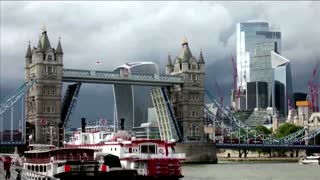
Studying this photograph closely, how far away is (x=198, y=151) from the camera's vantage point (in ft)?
412

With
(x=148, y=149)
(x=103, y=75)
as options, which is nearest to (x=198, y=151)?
(x=103, y=75)

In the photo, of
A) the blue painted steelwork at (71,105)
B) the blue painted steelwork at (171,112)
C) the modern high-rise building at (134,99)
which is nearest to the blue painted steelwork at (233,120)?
the blue painted steelwork at (171,112)

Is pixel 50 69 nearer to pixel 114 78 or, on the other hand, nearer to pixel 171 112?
pixel 114 78

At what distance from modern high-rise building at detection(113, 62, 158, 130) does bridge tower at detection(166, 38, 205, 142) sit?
3165 centimetres

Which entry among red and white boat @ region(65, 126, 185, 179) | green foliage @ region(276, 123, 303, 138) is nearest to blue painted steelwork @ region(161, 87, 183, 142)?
green foliage @ region(276, 123, 303, 138)

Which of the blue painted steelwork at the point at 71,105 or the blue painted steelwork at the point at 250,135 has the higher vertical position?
the blue painted steelwork at the point at 71,105

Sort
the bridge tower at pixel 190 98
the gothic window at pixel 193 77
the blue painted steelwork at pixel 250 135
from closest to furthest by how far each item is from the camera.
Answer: the bridge tower at pixel 190 98, the gothic window at pixel 193 77, the blue painted steelwork at pixel 250 135

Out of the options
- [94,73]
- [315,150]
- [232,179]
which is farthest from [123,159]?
[315,150]

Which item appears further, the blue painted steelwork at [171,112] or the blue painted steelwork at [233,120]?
the blue painted steelwork at [233,120]

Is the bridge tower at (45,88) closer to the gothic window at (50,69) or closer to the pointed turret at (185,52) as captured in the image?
→ the gothic window at (50,69)

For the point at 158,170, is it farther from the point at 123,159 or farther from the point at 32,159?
the point at 32,159

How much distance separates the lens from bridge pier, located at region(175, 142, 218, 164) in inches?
4879

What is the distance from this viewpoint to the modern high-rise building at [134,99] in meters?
168

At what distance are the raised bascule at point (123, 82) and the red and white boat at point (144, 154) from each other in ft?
140
